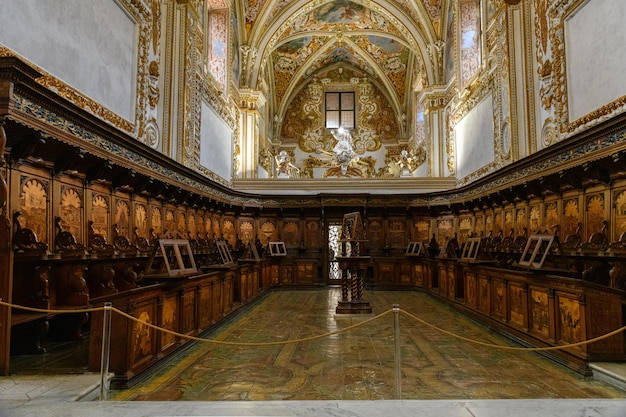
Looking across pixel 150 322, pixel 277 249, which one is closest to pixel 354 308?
pixel 150 322

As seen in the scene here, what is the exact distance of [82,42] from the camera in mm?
7332

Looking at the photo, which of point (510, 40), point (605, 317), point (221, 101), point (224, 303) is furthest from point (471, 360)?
point (221, 101)

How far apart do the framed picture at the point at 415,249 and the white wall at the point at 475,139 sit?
3.05 metres

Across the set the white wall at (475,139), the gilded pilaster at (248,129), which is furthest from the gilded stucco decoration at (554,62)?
the gilded pilaster at (248,129)

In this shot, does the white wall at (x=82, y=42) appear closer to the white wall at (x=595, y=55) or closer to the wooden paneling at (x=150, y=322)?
the wooden paneling at (x=150, y=322)

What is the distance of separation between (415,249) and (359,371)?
399 inches

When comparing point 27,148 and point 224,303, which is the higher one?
point 27,148

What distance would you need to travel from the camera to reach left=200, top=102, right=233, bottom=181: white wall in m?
13.6

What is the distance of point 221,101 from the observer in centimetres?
1552

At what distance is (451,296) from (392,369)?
5.79m

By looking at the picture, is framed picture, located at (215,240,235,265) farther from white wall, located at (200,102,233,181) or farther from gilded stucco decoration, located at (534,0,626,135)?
gilded stucco decoration, located at (534,0,626,135)

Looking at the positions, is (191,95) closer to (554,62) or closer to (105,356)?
(554,62)

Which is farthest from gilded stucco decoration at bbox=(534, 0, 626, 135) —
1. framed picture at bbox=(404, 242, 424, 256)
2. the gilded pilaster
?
the gilded pilaster

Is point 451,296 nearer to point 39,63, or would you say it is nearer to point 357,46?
point 39,63
